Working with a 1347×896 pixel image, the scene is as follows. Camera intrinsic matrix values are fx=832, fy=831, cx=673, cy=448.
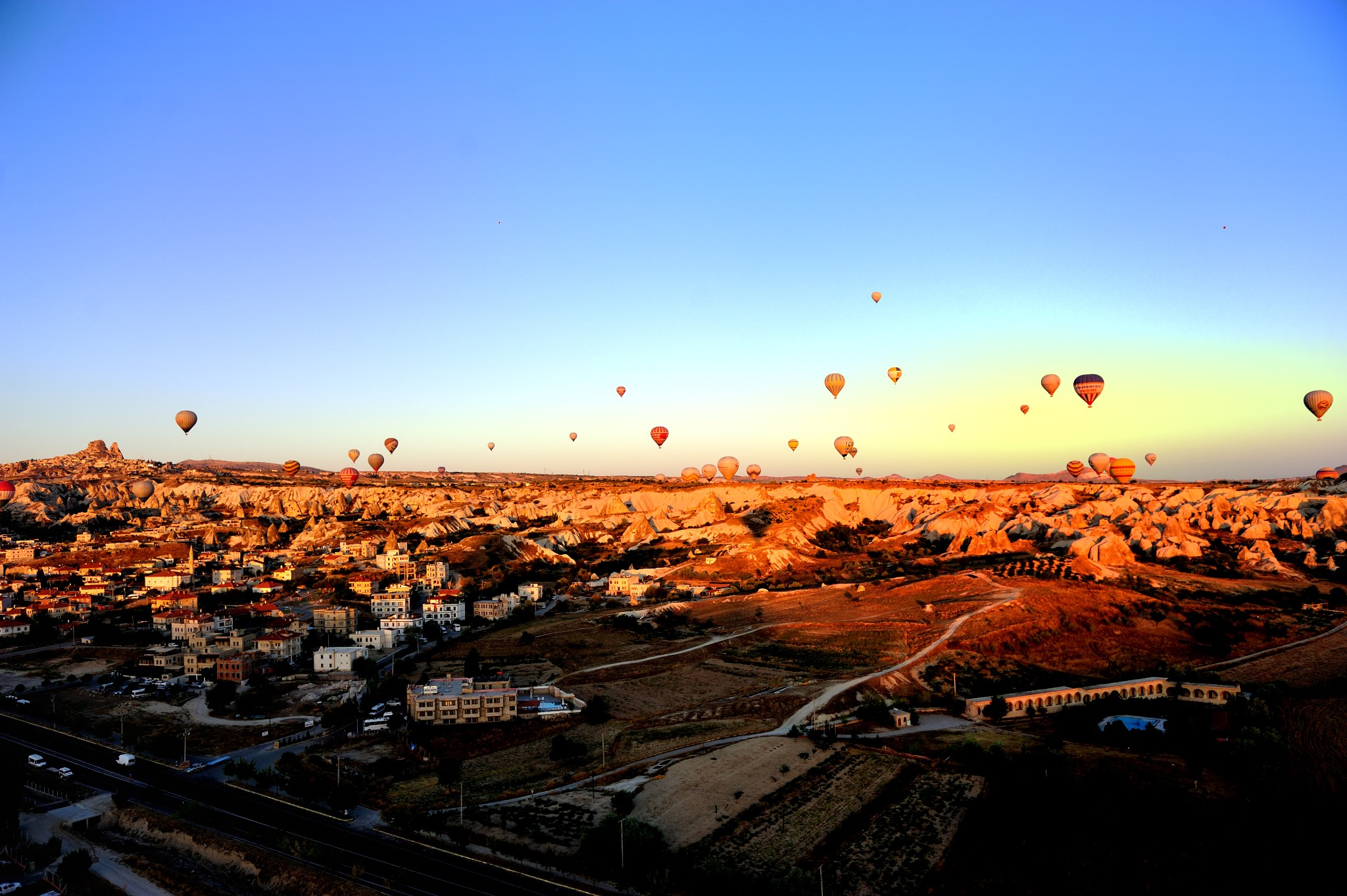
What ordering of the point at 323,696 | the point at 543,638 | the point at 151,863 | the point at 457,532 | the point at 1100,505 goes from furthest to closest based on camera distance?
the point at 457,532 → the point at 1100,505 → the point at 543,638 → the point at 323,696 → the point at 151,863

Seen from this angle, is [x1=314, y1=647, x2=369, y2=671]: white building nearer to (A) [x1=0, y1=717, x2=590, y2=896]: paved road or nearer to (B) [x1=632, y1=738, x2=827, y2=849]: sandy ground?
(A) [x1=0, y1=717, x2=590, y2=896]: paved road

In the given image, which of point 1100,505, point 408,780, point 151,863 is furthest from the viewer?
point 1100,505

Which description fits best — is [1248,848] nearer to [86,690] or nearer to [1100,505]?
[86,690]

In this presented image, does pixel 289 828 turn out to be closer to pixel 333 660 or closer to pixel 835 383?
pixel 333 660

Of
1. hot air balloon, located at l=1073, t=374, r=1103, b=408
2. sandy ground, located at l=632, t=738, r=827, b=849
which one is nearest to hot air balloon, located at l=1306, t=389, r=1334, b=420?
hot air balloon, located at l=1073, t=374, r=1103, b=408

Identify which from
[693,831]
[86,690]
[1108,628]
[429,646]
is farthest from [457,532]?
[693,831]

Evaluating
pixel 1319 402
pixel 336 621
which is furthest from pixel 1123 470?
pixel 336 621
